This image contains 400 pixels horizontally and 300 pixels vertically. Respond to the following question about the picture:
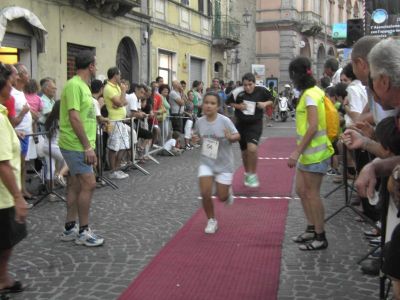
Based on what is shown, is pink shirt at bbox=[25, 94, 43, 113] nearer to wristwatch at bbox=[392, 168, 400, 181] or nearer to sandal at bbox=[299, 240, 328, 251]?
sandal at bbox=[299, 240, 328, 251]

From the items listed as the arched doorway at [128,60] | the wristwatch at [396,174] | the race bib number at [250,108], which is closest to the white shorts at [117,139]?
the race bib number at [250,108]

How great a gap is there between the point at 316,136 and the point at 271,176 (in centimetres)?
508

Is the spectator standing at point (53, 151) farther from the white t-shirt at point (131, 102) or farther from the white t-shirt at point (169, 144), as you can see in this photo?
the white t-shirt at point (169, 144)

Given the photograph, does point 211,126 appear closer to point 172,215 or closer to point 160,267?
point 172,215

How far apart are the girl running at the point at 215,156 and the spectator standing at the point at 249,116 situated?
256 cm

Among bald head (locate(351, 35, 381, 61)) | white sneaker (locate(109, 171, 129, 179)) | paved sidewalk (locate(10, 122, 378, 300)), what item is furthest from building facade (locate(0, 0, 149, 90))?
bald head (locate(351, 35, 381, 61))

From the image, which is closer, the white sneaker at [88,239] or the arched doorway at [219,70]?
the white sneaker at [88,239]

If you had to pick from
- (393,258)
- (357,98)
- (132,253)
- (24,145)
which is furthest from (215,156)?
(393,258)

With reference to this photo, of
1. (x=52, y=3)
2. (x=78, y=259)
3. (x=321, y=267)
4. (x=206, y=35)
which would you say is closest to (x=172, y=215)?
(x=78, y=259)

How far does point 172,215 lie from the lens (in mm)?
7309

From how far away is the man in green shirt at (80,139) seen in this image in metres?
5.61

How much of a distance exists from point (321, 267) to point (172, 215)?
2.63 meters

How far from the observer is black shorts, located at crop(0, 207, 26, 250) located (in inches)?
166

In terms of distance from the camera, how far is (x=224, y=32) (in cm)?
2794
